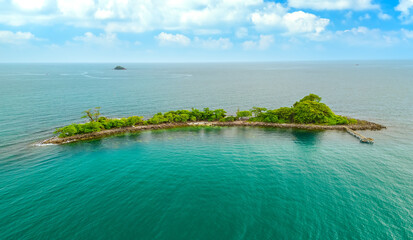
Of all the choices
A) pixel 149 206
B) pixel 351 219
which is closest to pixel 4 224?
pixel 149 206

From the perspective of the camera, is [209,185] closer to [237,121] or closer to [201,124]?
[201,124]

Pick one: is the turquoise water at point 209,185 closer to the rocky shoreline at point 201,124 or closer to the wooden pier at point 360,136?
the wooden pier at point 360,136

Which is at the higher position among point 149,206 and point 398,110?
point 398,110

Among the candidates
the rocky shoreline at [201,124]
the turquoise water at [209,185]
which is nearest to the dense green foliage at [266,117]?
the rocky shoreline at [201,124]

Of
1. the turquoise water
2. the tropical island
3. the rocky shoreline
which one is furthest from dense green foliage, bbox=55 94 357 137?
the turquoise water

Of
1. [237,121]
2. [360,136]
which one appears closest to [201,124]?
[237,121]

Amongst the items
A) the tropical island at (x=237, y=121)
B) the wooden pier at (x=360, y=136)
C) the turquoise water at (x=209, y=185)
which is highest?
the tropical island at (x=237, y=121)

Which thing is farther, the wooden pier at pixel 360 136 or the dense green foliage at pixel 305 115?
the dense green foliage at pixel 305 115

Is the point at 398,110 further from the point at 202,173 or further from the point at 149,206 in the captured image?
the point at 149,206
